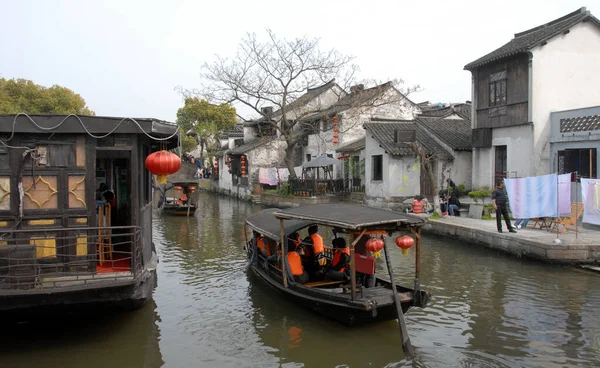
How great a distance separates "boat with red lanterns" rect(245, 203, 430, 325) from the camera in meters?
7.61

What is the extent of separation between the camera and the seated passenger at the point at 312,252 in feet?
32.3

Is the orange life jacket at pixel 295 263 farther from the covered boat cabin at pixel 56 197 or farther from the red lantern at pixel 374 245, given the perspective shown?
the covered boat cabin at pixel 56 197

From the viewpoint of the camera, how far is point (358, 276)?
886cm

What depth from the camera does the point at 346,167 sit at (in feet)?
93.9

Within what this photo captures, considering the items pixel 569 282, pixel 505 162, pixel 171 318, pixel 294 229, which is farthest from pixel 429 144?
pixel 171 318

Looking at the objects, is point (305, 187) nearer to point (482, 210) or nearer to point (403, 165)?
point (403, 165)

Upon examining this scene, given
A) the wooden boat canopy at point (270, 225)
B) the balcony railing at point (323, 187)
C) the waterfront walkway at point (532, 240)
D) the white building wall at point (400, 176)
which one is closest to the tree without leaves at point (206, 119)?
the balcony railing at point (323, 187)

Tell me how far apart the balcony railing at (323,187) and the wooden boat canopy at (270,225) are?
47.2 ft

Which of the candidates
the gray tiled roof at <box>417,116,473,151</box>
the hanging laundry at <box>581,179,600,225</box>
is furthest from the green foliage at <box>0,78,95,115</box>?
the hanging laundry at <box>581,179,600,225</box>

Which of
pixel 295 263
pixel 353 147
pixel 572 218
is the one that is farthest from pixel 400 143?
pixel 295 263

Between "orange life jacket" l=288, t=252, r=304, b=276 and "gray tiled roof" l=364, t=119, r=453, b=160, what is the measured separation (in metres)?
13.3

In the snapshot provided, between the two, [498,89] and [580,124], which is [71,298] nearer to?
[580,124]

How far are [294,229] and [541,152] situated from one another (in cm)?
1231

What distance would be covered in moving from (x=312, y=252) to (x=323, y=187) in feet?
55.0
